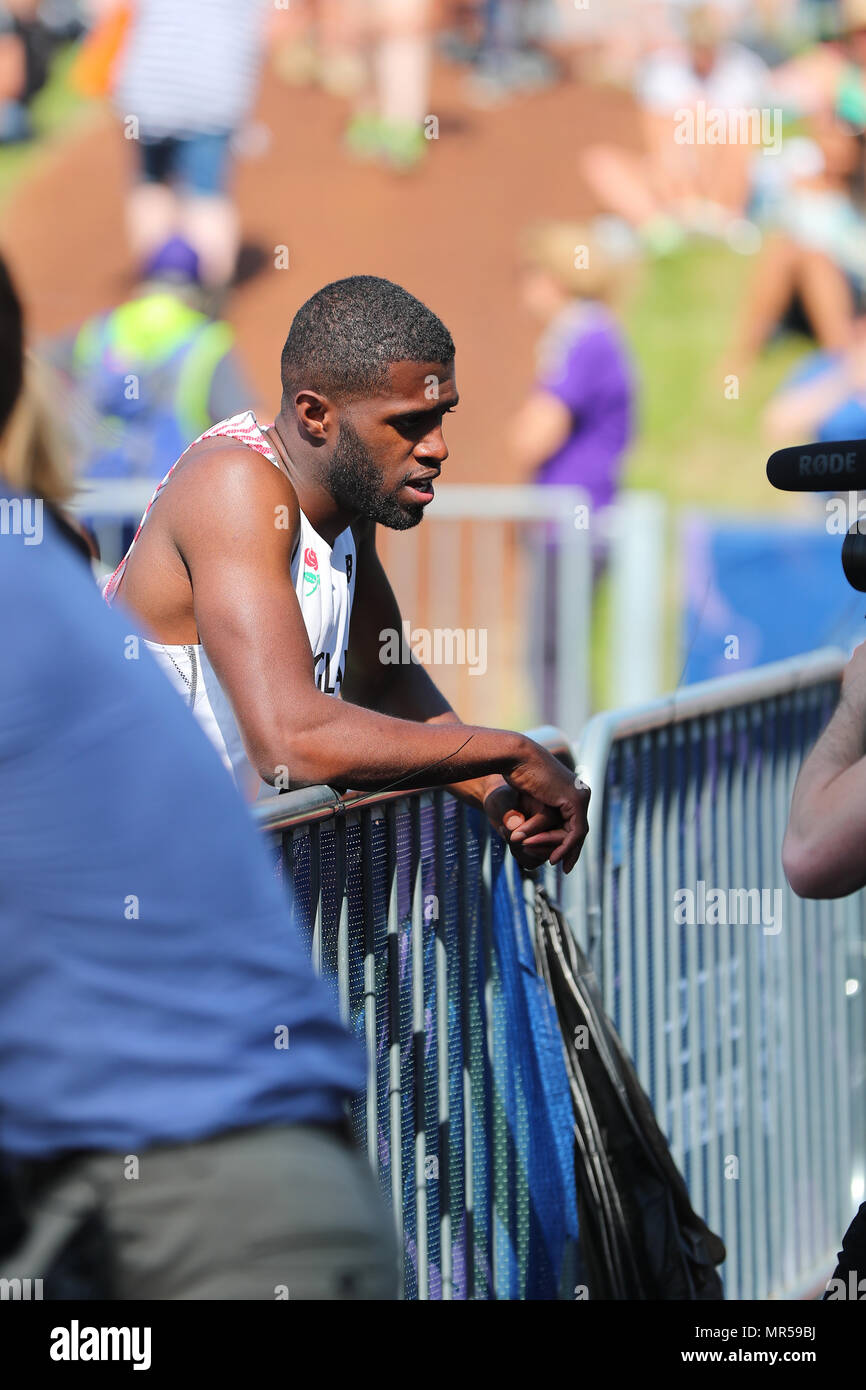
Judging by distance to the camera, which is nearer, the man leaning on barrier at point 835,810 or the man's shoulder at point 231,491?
the man leaning on barrier at point 835,810

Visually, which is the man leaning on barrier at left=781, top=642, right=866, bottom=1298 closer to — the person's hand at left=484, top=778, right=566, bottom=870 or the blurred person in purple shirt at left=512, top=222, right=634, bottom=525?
the person's hand at left=484, top=778, right=566, bottom=870

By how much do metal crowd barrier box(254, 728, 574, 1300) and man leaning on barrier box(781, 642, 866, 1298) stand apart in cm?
75

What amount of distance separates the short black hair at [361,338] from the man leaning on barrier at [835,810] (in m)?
0.96

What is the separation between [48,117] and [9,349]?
14612 mm

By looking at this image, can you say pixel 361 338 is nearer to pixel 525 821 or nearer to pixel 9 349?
pixel 525 821

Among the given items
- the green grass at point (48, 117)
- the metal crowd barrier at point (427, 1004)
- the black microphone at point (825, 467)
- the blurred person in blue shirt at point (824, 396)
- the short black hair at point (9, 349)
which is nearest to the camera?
the short black hair at point (9, 349)

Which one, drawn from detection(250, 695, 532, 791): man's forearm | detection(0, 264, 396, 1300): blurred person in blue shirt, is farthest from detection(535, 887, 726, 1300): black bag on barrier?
detection(0, 264, 396, 1300): blurred person in blue shirt

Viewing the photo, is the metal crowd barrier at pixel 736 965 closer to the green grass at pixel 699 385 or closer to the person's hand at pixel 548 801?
the person's hand at pixel 548 801

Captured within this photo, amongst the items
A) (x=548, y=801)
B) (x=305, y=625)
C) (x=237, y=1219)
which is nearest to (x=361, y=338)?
(x=305, y=625)

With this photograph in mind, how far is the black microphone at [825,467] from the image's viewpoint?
212 cm

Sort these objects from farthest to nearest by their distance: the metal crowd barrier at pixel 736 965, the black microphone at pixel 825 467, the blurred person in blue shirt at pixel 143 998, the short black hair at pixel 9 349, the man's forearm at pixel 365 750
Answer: the metal crowd barrier at pixel 736 965
the man's forearm at pixel 365 750
the black microphone at pixel 825 467
the short black hair at pixel 9 349
the blurred person in blue shirt at pixel 143 998

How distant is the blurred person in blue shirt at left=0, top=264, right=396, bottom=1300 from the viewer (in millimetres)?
1538

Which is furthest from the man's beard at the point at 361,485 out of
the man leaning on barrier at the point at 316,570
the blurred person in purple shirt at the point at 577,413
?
the blurred person in purple shirt at the point at 577,413

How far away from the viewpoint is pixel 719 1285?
10.6 feet
